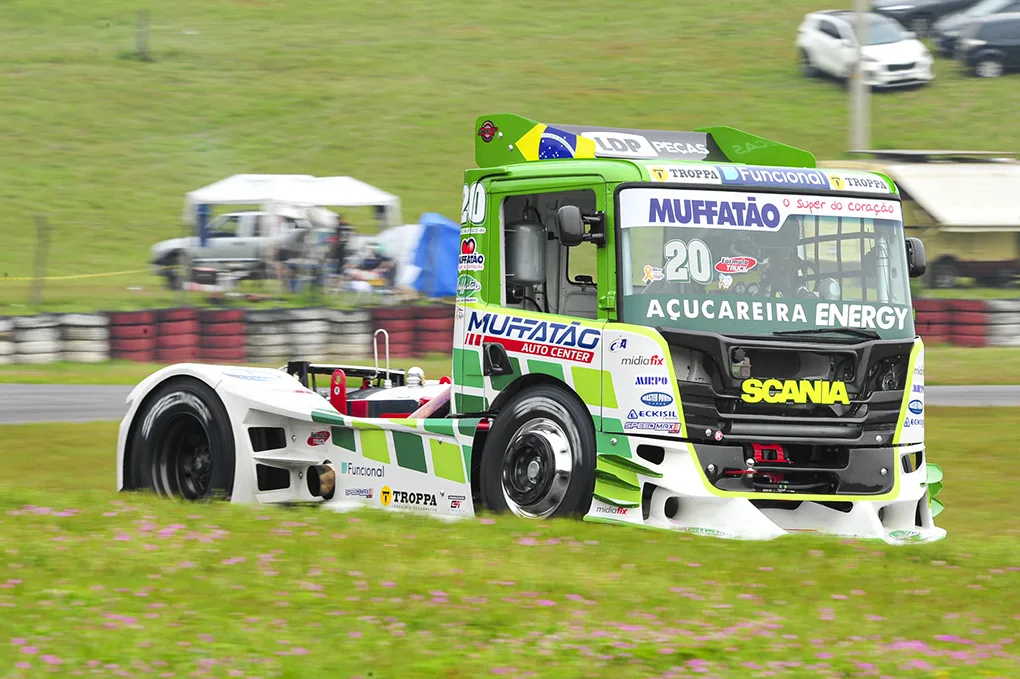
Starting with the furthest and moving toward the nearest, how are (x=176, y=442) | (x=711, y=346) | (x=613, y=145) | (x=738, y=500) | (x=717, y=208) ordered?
1. (x=176, y=442)
2. (x=613, y=145)
3. (x=717, y=208)
4. (x=711, y=346)
5. (x=738, y=500)

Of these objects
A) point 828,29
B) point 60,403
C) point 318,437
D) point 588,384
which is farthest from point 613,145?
point 828,29

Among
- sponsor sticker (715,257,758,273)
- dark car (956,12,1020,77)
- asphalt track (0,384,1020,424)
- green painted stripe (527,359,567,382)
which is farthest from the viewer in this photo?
dark car (956,12,1020,77)

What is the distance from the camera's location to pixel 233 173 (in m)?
35.8

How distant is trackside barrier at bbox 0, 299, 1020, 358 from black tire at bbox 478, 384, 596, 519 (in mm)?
13241

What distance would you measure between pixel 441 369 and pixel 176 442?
11136 millimetres

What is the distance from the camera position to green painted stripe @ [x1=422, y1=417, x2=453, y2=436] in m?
9.84

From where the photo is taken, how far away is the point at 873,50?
40438 mm

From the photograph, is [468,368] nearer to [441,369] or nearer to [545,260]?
[545,260]

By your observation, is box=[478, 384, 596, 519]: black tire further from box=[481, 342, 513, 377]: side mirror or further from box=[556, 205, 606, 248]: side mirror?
box=[556, 205, 606, 248]: side mirror

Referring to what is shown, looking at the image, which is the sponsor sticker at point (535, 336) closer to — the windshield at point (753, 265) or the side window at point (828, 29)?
the windshield at point (753, 265)

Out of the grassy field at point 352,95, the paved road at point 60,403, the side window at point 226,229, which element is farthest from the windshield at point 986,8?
the paved road at point 60,403

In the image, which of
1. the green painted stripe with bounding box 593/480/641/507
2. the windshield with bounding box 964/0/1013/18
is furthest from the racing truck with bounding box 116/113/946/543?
the windshield with bounding box 964/0/1013/18

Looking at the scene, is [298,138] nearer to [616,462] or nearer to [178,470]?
[178,470]

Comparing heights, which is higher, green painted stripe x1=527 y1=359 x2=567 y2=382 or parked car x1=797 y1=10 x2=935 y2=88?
parked car x1=797 y1=10 x2=935 y2=88
